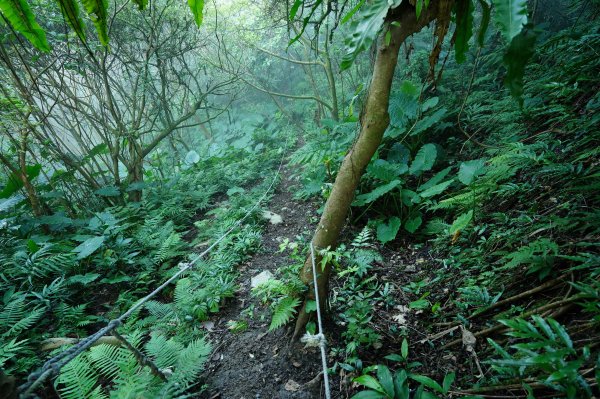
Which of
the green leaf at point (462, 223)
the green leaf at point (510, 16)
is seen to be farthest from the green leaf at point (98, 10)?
the green leaf at point (462, 223)

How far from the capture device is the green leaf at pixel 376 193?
104 inches

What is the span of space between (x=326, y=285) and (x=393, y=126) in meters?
2.36

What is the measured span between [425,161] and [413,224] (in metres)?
0.70

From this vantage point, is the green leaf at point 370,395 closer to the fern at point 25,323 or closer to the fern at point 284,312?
the fern at point 284,312

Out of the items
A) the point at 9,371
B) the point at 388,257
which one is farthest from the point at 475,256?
the point at 9,371

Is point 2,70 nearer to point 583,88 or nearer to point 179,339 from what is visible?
point 179,339

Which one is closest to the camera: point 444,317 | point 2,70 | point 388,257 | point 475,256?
point 444,317

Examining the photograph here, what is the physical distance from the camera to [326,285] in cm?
190

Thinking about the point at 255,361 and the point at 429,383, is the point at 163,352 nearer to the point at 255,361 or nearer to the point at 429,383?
the point at 255,361

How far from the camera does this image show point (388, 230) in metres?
2.69

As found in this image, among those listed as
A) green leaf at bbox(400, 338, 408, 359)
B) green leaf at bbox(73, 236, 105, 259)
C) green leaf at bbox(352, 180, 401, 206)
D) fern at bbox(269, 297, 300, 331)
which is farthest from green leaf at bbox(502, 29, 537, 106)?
green leaf at bbox(73, 236, 105, 259)

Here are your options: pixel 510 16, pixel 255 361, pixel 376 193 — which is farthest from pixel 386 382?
pixel 376 193

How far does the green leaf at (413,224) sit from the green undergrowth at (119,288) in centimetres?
157

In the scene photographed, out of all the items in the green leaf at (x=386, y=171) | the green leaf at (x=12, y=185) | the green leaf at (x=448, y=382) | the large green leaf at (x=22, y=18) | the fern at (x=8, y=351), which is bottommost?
the green leaf at (x=448, y=382)
